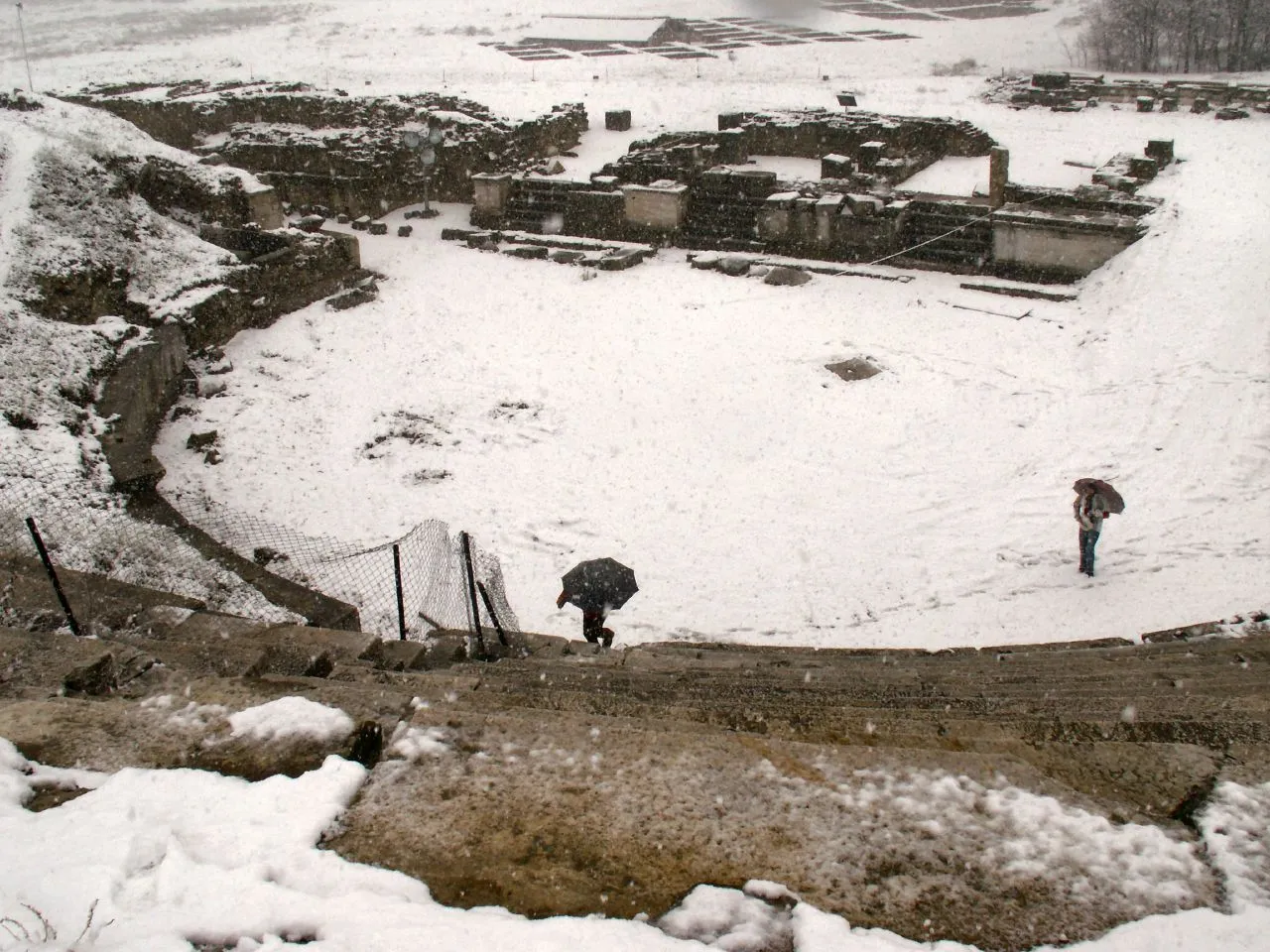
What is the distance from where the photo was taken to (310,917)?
9.43ft

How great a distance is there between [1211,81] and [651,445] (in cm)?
2724

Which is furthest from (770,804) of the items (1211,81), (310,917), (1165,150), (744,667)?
(1211,81)

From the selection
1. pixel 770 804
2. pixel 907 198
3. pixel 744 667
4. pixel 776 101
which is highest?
pixel 776 101

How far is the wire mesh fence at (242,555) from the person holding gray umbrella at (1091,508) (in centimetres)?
513

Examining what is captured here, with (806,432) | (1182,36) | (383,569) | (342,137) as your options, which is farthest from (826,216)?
(1182,36)

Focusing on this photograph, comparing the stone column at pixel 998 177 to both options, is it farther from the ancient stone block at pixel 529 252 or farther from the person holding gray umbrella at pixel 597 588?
the person holding gray umbrella at pixel 597 588

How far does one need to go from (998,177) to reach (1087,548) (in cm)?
1126

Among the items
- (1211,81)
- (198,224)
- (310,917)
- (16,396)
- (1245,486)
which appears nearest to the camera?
(310,917)

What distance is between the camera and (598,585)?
718cm

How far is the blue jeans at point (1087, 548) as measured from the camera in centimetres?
807

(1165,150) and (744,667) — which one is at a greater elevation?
(1165,150)

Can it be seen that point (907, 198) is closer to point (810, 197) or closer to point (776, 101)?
point (810, 197)

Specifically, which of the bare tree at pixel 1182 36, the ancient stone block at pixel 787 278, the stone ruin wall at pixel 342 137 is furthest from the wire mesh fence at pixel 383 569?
the bare tree at pixel 1182 36

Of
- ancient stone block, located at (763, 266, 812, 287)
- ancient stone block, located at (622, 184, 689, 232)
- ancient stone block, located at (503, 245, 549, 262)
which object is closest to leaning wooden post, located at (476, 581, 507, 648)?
ancient stone block, located at (763, 266, 812, 287)
